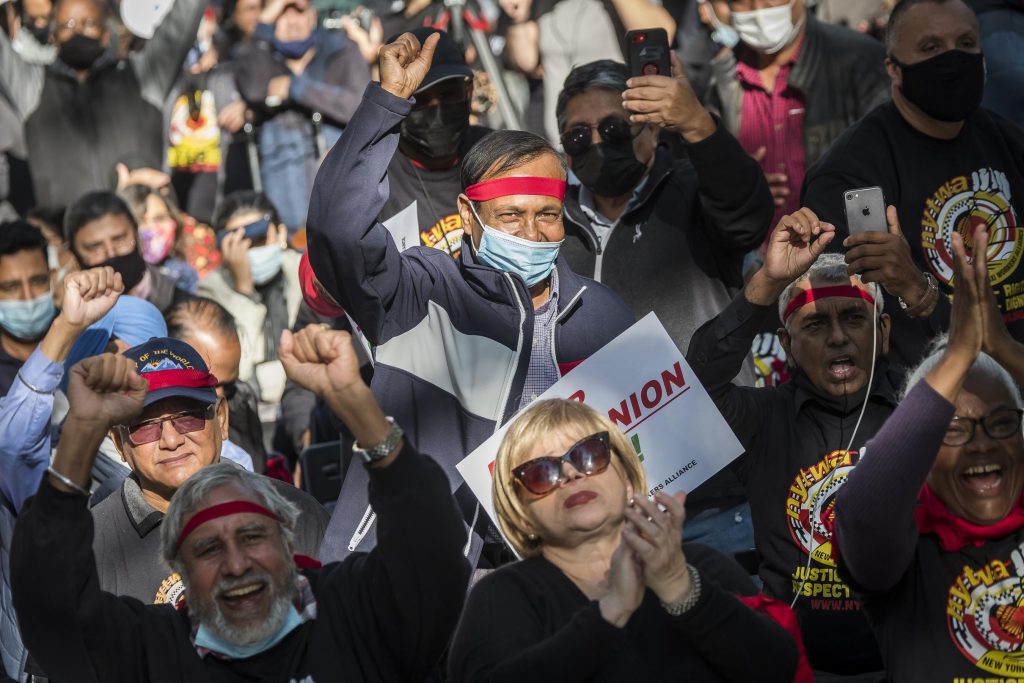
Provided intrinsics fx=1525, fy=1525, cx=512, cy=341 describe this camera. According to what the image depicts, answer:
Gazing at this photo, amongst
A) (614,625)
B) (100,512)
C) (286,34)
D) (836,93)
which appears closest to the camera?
(614,625)

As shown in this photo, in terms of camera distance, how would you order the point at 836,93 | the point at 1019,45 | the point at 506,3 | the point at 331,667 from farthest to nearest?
the point at 506,3, the point at 836,93, the point at 1019,45, the point at 331,667

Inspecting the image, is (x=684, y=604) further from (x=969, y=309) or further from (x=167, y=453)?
(x=167, y=453)

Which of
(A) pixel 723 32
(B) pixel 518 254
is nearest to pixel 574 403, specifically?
(B) pixel 518 254

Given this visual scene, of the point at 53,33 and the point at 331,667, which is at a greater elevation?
the point at 53,33

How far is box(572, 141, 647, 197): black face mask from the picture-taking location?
5633 mm

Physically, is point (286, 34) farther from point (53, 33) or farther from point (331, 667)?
point (331, 667)

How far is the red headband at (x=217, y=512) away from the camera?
3.72 m

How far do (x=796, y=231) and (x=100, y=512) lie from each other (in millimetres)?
2265

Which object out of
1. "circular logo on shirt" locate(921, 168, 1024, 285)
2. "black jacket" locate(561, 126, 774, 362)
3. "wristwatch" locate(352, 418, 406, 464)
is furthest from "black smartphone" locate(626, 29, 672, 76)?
"wristwatch" locate(352, 418, 406, 464)

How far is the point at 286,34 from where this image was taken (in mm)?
10016

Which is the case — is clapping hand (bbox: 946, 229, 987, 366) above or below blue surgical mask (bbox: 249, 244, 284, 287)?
above

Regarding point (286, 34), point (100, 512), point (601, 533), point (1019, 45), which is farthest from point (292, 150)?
point (601, 533)

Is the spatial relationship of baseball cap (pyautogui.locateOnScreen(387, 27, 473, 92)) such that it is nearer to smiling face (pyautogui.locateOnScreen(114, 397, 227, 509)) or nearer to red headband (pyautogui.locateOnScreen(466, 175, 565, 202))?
red headband (pyautogui.locateOnScreen(466, 175, 565, 202))

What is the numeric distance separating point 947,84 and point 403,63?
85.6 inches
